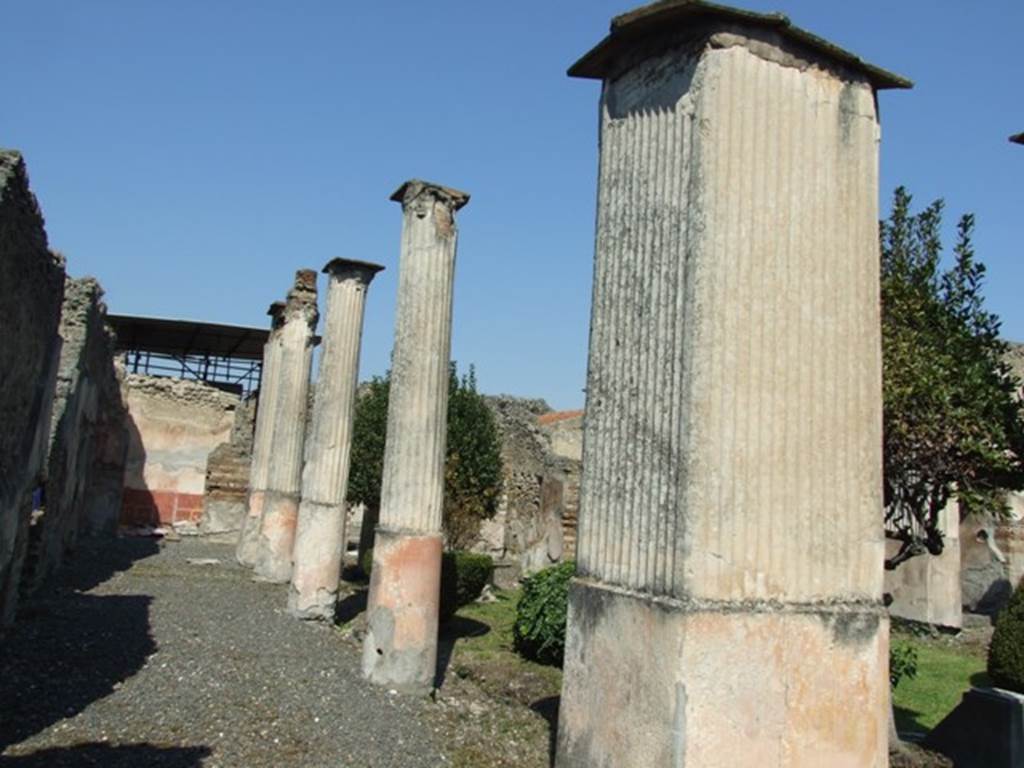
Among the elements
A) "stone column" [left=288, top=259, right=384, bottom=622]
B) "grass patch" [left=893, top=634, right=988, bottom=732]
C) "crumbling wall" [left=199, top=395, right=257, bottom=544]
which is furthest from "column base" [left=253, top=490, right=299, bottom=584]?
"grass patch" [left=893, top=634, right=988, bottom=732]

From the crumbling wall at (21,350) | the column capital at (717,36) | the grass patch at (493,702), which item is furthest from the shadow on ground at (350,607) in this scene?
the column capital at (717,36)

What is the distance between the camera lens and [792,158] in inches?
139

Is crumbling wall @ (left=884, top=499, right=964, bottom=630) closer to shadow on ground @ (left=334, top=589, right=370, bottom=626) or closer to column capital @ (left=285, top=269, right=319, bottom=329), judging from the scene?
shadow on ground @ (left=334, top=589, right=370, bottom=626)

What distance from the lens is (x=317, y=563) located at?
972 cm

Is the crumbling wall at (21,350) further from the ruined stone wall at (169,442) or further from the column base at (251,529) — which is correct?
the ruined stone wall at (169,442)

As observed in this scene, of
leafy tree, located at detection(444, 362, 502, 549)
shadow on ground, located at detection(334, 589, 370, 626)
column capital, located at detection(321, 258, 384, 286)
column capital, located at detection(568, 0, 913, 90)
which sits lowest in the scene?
shadow on ground, located at detection(334, 589, 370, 626)

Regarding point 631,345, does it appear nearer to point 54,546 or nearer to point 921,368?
point 921,368

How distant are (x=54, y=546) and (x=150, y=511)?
10.8 metres

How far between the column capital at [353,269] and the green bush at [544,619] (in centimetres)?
416

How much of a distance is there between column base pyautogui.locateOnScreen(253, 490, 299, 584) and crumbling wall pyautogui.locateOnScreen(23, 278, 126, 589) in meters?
2.78

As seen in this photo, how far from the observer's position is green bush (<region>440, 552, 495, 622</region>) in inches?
383

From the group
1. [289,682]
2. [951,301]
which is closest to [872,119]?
[951,301]

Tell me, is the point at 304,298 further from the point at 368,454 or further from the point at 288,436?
the point at 368,454

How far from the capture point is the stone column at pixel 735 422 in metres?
3.21
